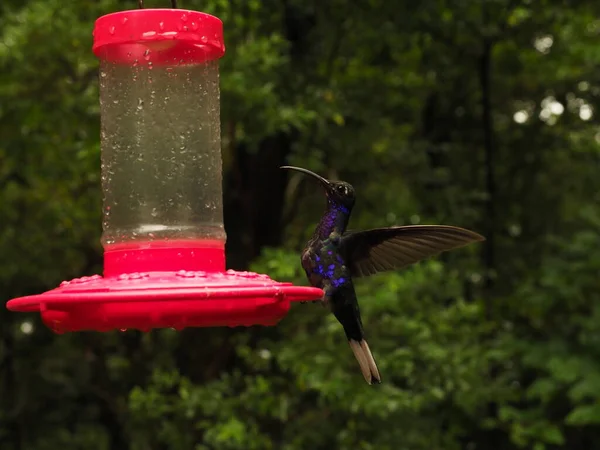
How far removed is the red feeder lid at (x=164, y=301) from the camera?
242 cm

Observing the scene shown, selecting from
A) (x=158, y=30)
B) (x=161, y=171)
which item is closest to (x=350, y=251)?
(x=161, y=171)

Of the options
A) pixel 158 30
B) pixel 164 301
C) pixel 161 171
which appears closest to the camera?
pixel 164 301

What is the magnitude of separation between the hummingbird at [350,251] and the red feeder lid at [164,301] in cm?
86

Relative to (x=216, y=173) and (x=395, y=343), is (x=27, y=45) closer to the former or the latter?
(x=395, y=343)

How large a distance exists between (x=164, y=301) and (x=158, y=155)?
0.82 metres

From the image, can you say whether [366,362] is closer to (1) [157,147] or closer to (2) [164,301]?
(1) [157,147]

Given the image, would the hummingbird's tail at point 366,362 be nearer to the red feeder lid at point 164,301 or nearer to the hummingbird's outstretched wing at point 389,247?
the hummingbird's outstretched wing at point 389,247

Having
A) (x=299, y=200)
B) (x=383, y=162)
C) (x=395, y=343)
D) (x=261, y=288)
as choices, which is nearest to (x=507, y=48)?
(x=383, y=162)

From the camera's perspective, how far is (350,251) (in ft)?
12.6

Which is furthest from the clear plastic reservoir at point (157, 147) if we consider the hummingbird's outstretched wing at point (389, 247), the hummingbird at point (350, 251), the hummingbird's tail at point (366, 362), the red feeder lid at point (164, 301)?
the hummingbird's tail at point (366, 362)

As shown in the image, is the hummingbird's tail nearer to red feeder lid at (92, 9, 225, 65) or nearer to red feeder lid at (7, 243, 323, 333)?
red feeder lid at (7, 243, 323, 333)

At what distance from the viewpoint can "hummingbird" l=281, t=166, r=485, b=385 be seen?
3.59 metres

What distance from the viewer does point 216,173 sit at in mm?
3320

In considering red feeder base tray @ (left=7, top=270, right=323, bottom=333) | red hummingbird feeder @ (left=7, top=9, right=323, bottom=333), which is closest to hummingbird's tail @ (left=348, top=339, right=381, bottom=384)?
red hummingbird feeder @ (left=7, top=9, right=323, bottom=333)
